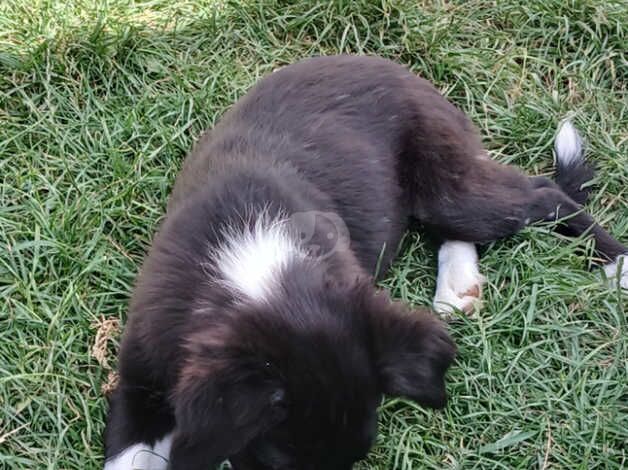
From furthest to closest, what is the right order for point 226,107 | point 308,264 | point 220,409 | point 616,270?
point 226,107, point 616,270, point 308,264, point 220,409

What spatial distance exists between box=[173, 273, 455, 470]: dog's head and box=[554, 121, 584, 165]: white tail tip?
1.96 meters

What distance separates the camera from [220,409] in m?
2.41

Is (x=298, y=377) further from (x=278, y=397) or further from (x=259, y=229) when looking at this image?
(x=259, y=229)

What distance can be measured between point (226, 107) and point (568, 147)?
170 cm

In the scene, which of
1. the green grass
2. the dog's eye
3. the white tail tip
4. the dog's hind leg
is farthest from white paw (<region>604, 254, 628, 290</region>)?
the dog's eye

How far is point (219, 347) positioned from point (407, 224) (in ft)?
5.81

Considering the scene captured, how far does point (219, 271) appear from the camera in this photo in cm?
294

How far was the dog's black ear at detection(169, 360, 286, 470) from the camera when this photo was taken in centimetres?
240

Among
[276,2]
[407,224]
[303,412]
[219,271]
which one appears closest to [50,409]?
[219,271]

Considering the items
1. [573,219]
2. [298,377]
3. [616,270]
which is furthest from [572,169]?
[298,377]

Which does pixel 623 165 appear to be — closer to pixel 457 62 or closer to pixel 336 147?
pixel 457 62

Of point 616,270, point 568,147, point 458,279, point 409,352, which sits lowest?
point 458,279

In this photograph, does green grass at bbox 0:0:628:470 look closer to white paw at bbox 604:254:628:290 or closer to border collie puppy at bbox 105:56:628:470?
white paw at bbox 604:254:628:290

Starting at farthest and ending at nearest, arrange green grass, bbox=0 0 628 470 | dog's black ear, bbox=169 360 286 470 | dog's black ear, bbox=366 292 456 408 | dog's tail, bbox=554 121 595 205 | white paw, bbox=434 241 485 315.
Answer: dog's tail, bbox=554 121 595 205 → white paw, bbox=434 241 485 315 → green grass, bbox=0 0 628 470 → dog's black ear, bbox=366 292 456 408 → dog's black ear, bbox=169 360 286 470
